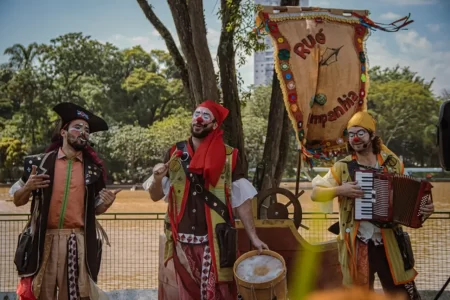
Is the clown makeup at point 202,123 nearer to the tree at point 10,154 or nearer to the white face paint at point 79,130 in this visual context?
the white face paint at point 79,130

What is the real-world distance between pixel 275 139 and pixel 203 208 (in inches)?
162

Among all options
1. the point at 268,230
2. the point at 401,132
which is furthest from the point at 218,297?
the point at 401,132

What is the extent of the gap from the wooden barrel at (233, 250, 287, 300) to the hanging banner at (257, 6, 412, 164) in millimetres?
2284

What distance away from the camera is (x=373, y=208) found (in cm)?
439

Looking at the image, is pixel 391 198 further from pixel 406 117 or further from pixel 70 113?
pixel 406 117

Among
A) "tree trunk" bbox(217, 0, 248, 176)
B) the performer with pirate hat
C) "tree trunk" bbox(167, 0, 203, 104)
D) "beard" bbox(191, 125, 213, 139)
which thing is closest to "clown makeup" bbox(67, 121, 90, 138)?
the performer with pirate hat

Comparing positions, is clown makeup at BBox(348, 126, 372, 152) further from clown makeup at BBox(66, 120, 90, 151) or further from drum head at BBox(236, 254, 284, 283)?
clown makeup at BBox(66, 120, 90, 151)

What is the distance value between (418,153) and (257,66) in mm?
88673

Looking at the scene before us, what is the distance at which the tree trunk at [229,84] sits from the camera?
747 centimetres

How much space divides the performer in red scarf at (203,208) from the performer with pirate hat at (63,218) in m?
0.51

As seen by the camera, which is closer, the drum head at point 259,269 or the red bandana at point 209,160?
the drum head at point 259,269

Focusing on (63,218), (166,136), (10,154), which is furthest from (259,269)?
(10,154)

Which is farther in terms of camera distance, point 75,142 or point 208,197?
point 75,142

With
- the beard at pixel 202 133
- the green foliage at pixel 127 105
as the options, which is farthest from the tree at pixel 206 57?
the green foliage at pixel 127 105
